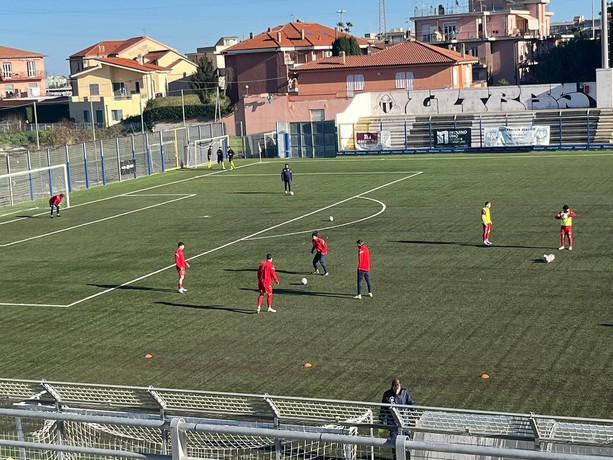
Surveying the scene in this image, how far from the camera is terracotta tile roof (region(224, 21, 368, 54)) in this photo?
349 ft

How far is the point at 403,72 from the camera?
8738cm

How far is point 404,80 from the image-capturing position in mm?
87312

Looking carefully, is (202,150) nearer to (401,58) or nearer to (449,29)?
(401,58)

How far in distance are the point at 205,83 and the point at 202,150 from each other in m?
35.5

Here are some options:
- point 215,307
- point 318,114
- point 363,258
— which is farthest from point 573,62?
point 215,307

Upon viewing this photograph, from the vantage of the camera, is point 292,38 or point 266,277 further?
point 292,38

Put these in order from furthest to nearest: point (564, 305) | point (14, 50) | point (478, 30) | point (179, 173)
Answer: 1. point (14, 50)
2. point (478, 30)
3. point (179, 173)
4. point (564, 305)

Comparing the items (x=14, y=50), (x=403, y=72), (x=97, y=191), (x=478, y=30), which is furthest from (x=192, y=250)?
(x=14, y=50)

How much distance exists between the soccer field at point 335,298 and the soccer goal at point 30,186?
12.5 feet

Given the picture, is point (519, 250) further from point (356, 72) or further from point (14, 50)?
point (14, 50)

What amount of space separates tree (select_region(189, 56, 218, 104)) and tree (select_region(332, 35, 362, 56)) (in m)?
12.9

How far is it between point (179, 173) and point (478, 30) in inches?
2387

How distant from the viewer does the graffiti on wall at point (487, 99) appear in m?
73.5

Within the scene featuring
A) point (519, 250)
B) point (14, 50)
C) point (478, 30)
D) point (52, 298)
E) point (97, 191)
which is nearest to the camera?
point (52, 298)
